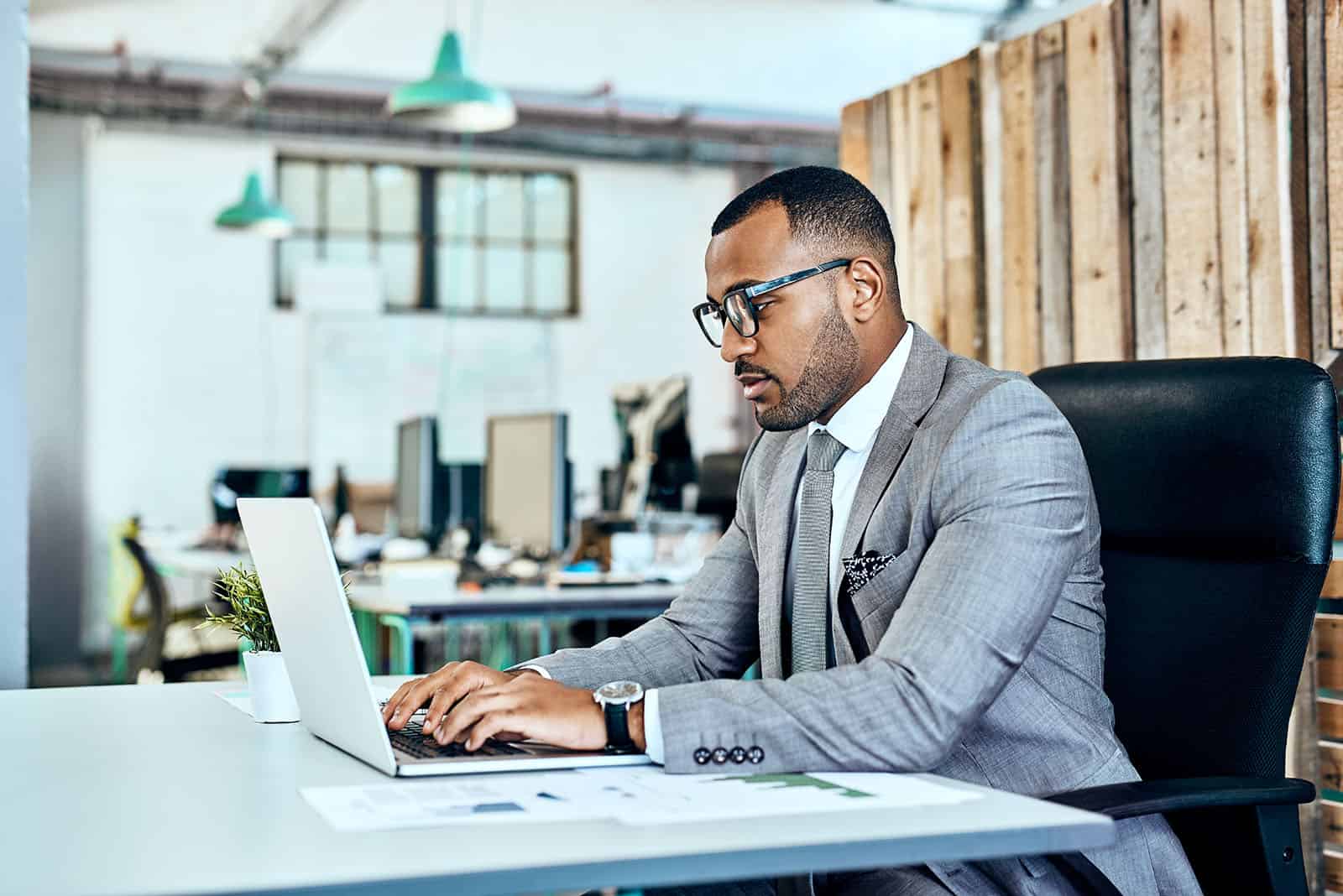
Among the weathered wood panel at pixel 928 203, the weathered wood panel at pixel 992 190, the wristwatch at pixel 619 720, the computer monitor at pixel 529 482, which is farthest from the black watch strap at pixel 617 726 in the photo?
the computer monitor at pixel 529 482

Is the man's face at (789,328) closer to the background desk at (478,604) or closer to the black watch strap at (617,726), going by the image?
the black watch strap at (617,726)

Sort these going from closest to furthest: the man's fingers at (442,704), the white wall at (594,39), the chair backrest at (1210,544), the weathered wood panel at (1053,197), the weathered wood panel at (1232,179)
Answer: the man's fingers at (442,704)
the chair backrest at (1210,544)
the weathered wood panel at (1232,179)
the weathered wood panel at (1053,197)
the white wall at (594,39)

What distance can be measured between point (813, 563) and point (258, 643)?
2.45 ft

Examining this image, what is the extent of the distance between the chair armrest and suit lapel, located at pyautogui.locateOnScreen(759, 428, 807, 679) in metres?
0.52

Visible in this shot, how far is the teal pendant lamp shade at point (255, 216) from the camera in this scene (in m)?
8.17

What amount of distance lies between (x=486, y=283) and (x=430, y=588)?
7.15 metres

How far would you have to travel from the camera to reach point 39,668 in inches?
371

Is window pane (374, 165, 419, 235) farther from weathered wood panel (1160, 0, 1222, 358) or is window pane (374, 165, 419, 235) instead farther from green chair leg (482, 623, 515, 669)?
weathered wood panel (1160, 0, 1222, 358)

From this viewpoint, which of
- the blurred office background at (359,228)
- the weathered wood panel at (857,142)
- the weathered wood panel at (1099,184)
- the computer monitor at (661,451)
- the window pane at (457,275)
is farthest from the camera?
the window pane at (457,275)

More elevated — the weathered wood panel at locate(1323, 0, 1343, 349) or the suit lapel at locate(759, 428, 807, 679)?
the weathered wood panel at locate(1323, 0, 1343, 349)

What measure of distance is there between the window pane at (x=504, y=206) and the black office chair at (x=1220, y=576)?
9.61 m

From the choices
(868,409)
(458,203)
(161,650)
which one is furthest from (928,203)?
(458,203)

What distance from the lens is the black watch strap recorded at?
1474mm

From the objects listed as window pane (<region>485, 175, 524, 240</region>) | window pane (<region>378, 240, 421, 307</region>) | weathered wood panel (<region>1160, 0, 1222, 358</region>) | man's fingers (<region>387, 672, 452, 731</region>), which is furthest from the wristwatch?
window pane (<region>485, 175, 524, 240</region>)
